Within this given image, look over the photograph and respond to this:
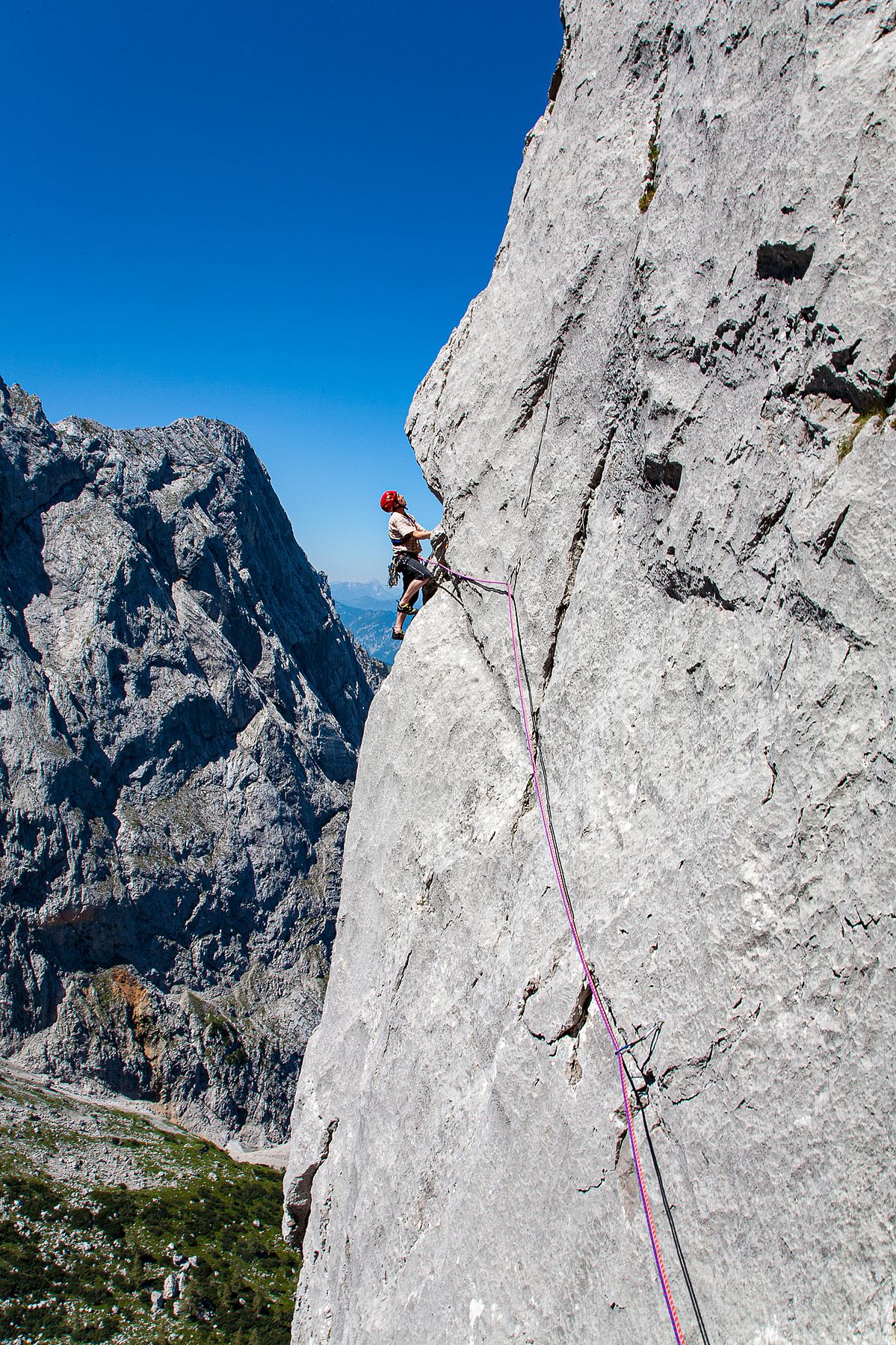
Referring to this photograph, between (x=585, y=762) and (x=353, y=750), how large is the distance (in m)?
114

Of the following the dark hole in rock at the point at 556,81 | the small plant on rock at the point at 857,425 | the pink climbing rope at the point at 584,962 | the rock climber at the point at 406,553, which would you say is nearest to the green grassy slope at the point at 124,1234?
the rock climber at the point at 406,553

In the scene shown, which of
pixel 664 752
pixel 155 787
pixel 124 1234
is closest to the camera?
pixel 664 752

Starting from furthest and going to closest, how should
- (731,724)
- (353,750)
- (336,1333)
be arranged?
(353,750)
(336,1333)
(731,724)

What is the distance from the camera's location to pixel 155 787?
92.2 metres

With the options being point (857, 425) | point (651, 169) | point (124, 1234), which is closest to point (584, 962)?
point (857, 425)

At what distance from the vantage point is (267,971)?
9244cm

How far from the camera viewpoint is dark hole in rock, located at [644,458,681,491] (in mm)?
6848

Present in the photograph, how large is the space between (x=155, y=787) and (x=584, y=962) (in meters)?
93.5

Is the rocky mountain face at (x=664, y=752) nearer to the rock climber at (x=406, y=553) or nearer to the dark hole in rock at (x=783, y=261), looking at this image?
the dark hole in rock at (x=783, y=261)

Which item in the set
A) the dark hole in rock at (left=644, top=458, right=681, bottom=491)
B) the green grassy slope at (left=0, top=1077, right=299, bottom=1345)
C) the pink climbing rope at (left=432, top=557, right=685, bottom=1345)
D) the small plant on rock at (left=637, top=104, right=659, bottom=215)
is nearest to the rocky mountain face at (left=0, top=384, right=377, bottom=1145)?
the green grassy slope at (left=0, top=1077, right=299, bottom=1345)

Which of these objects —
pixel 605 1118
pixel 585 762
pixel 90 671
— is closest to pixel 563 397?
pixel 585 762

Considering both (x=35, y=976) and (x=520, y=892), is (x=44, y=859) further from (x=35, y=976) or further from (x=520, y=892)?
(x=520, y=892)

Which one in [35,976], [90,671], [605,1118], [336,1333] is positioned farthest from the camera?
[90,671]

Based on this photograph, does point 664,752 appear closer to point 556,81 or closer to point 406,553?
point 406,553
